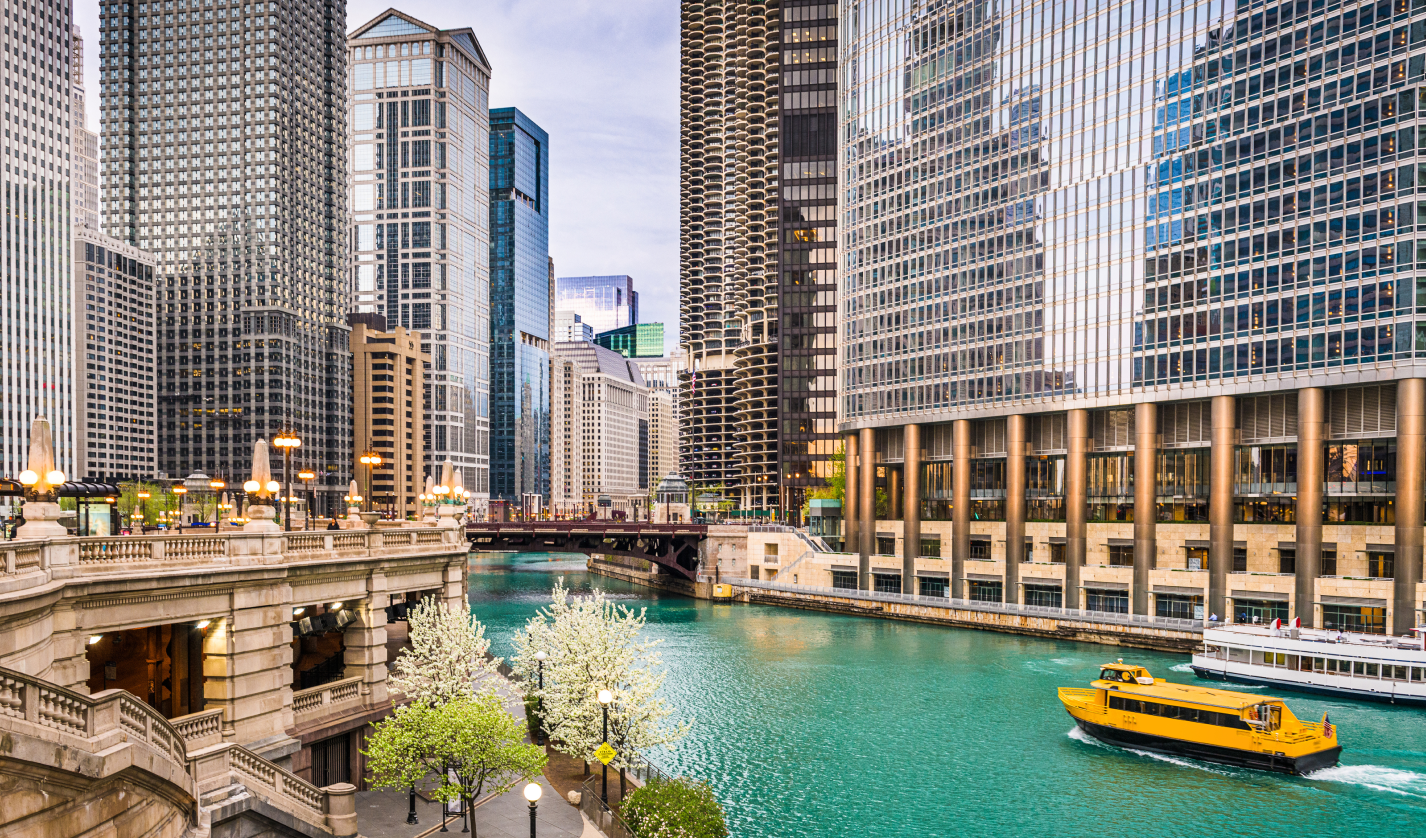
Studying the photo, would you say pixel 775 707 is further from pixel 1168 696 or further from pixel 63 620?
pixel 63 620

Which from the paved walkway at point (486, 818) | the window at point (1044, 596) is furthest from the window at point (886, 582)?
the paved walkway at point (486, 818)

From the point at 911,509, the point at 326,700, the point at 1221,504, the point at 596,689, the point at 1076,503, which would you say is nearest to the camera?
the point at 326,700

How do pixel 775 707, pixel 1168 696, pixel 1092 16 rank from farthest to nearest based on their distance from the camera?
pixel 1092 16
pixel 775 707
pixel 1168 696

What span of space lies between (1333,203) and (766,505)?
125m

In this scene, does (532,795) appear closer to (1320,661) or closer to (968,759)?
(968,759)

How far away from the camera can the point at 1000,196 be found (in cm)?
10931

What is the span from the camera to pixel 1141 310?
314ft

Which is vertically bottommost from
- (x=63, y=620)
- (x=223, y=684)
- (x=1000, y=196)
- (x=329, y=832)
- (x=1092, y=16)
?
(x=329, y=832)

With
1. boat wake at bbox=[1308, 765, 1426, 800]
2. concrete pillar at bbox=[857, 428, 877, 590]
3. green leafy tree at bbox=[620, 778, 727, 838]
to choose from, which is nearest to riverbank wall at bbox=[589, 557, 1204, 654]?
concrete pillar at bbox=[857, 428, 877, 590]

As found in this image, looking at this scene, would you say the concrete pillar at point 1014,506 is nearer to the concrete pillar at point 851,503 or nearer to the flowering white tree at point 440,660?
the concrete pillar at point 851,503

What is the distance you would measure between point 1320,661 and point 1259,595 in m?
16.8

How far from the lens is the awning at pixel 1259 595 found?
265 ft

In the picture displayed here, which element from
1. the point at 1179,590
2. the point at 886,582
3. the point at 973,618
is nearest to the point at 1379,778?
the point at 1179,590

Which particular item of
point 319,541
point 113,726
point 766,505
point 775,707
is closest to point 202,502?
point 766,505
